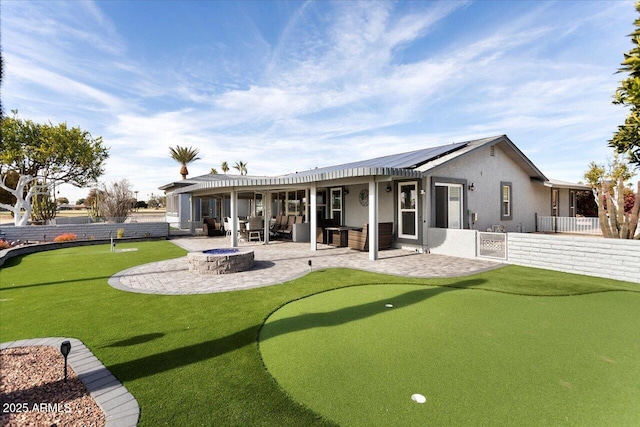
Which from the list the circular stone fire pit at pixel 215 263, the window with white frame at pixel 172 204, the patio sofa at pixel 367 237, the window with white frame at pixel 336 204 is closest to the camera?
the circular stone fire pit at pixel 215 263

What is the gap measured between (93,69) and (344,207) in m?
10.9

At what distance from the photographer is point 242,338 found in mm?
3979

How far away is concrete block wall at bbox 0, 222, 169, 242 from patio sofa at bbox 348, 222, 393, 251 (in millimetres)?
11553

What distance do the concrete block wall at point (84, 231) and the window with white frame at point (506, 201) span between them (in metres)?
17.8

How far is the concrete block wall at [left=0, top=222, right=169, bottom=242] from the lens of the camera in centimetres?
1368

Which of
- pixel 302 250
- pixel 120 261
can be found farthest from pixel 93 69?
pixel 302 250

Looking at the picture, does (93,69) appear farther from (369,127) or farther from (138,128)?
(369,127)

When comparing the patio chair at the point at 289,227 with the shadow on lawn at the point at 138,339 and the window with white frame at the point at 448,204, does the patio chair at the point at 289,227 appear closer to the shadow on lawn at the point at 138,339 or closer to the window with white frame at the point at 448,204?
the window with white frame at the point at 448,204

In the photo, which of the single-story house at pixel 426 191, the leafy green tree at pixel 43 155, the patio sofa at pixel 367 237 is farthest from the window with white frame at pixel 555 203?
the leafy green tree at pixel 43 155

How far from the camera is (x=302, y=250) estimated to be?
1189 cm

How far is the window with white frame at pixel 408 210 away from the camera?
37.0 feet

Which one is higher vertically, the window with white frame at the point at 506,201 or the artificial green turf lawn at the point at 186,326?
the window with white frame at the point at 506,201

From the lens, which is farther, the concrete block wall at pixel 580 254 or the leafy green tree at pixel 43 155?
the leafy green tree at pixel 43 155

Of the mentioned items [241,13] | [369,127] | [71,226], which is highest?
[241,13]
